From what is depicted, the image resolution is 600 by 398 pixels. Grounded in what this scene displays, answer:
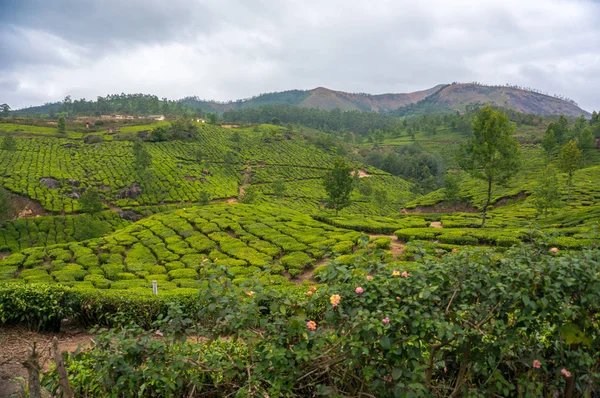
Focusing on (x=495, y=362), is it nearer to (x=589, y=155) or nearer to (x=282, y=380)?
(x=282, y=380)

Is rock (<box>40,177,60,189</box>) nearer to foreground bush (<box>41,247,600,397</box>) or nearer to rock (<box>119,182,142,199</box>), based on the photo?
rock (<box>119,182,142,199</box>)

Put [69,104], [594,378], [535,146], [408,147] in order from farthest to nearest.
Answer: [69,104]
[408,147]
[535,146]
[594,378]

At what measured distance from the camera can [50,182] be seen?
166 feet

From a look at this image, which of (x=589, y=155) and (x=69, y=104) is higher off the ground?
(x=69, y=104)

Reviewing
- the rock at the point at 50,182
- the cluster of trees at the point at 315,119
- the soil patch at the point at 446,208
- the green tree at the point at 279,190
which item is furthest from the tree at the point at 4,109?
the soil patch at the point at 446,208

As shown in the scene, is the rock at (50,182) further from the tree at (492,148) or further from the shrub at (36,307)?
the tree at (492,148)

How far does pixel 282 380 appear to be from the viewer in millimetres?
3617

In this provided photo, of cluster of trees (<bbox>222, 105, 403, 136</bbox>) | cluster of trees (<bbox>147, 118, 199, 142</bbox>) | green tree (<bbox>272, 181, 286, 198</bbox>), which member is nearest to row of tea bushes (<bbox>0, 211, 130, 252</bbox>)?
green tree (<bbox>272, 181, 286, 198</bbox>)

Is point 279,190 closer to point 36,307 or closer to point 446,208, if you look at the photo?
point 446,208

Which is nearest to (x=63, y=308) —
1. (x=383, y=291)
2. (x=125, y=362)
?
(x=125, y=362)

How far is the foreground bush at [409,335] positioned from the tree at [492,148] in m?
18.7

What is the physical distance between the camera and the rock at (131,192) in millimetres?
52412

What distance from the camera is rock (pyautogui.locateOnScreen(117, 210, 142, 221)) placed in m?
47.0

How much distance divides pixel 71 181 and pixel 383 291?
197ft
